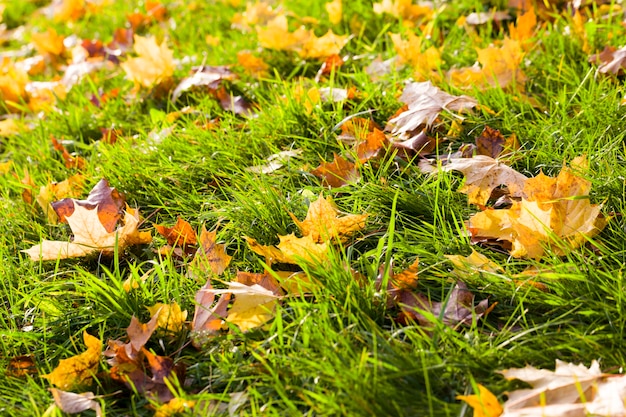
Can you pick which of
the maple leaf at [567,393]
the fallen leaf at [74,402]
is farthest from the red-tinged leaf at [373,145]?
the fallen leaf at [74,402]

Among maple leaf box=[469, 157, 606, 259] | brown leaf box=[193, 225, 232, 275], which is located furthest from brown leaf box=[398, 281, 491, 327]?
brown leaf box=[193, 225, 232, 275]

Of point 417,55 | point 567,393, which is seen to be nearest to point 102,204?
point 417,55

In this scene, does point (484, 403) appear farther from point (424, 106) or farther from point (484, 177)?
point (424, 106)

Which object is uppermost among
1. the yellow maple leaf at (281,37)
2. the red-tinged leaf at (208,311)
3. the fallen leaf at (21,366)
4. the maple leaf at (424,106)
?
the yellow maple leaf at (281,37)

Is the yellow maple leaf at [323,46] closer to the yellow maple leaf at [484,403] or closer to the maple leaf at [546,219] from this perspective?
the maple leaf at [546,219]

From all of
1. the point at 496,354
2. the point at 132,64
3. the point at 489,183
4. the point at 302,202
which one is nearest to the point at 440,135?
the point at 489,183

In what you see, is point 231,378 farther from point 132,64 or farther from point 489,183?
point 132,64
